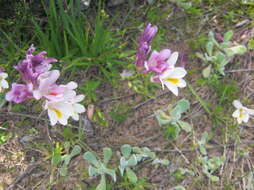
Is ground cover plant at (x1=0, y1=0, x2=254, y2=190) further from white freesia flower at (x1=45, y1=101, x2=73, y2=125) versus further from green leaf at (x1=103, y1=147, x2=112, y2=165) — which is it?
white freesia flower at (x1=45, y1=101, x2=73, y2=125)

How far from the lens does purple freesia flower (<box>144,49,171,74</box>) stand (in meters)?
1.66

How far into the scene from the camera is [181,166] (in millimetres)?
1932

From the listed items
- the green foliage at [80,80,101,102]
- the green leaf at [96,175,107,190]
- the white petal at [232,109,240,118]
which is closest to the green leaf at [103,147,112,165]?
the green leaf at [96,175,107,190]

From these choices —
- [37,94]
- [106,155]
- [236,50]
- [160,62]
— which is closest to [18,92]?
[37,94]

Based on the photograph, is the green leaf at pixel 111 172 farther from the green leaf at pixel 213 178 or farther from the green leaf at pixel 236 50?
the green leaf at pixel 236 50

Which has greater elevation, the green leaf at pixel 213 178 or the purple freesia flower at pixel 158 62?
the purple freesia flower at pixel 158 62

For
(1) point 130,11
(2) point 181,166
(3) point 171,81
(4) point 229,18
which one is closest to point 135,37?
(1) point 130,11

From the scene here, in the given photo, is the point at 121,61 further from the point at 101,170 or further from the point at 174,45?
the point at 101,170

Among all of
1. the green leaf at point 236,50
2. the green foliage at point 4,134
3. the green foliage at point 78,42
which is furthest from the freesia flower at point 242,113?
the green foliage at point 4,134

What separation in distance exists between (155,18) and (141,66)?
61 centimetres

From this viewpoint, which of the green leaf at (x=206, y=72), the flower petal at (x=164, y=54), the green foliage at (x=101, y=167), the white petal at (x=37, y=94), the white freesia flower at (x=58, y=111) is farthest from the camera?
the green leaf at (x=206, y=72)

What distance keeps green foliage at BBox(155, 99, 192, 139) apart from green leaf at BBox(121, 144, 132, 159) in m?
0.26

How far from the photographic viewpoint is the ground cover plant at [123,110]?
1.83m

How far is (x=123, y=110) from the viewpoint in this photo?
79.5 inches
